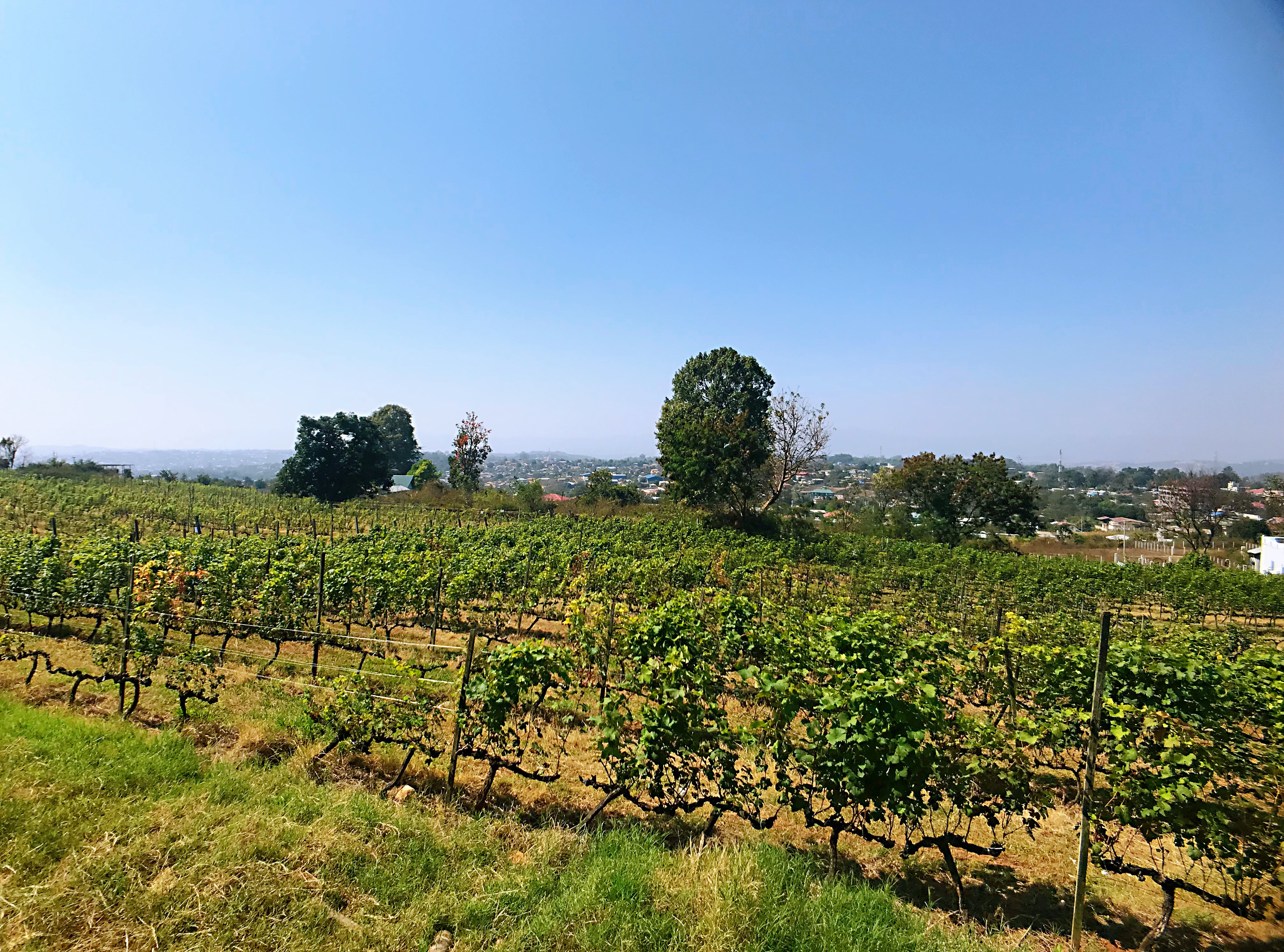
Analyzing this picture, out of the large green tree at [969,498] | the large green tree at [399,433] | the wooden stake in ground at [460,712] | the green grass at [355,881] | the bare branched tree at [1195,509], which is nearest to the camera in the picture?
the green grass at [355,881]

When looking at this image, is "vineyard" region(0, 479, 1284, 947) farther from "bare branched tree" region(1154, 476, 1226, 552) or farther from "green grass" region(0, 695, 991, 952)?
"bare branched tree" region(1154, 476, 1226, 552)

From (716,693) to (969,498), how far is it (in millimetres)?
35312

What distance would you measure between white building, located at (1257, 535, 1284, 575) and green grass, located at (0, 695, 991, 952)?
40.8 m

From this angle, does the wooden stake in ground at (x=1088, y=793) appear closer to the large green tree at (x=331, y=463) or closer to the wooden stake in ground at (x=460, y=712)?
the wooden stake in ground at (x=460, y=712)

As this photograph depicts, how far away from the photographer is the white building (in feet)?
98.5

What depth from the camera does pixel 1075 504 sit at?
8662cm

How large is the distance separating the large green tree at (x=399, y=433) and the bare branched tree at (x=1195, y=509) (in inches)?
2990

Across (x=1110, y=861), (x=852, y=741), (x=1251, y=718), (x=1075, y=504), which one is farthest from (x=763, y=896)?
(x=1075, y=504)

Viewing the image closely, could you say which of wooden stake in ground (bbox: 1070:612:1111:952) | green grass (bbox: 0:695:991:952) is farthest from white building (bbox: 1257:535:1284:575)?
green grass (bbox: 0:695:991:952)

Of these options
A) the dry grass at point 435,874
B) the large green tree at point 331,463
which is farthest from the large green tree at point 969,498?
the large green tree at point 331,463

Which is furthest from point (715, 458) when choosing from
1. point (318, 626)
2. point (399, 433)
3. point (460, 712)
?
point (399, 433)

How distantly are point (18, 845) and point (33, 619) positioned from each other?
941 cm

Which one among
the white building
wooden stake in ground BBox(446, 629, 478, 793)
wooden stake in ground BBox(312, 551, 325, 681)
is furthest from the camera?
the white building

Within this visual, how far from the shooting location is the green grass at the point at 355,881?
3.27 meters
